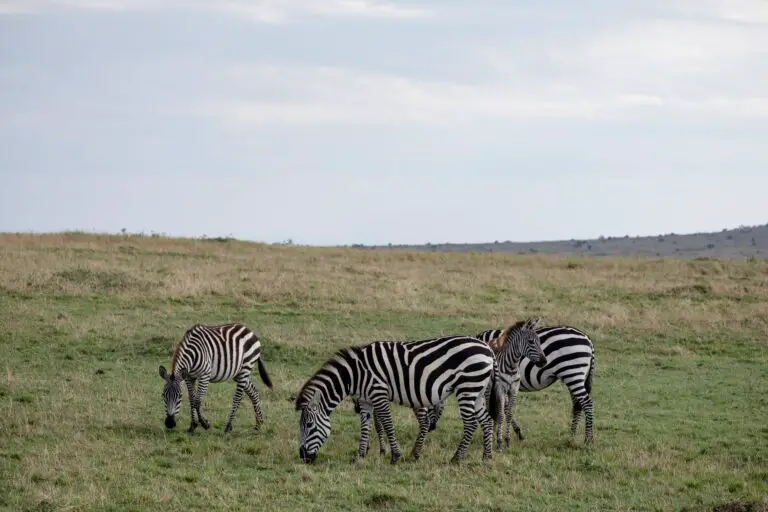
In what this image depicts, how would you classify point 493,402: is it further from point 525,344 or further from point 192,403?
point 192,403

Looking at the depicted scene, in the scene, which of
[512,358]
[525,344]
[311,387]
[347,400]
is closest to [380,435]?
[311,387]

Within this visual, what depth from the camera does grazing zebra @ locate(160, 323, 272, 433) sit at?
502 inches

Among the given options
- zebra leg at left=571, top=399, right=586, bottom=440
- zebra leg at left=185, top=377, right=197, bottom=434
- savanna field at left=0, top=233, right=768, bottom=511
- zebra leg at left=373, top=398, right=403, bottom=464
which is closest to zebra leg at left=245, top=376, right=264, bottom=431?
savanna field at left=0, top=233, right=768, bottom=511

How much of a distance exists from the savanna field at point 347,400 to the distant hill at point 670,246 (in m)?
43.4

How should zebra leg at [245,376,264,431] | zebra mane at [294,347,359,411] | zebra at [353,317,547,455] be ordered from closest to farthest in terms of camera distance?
zebra mane at [294,347,359,411] < zebra at [353,317,547,455] < zebra leg at [245,376,264,431]

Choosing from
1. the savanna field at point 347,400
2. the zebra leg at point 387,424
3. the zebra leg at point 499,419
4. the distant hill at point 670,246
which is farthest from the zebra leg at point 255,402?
the distant hill at point 670,246

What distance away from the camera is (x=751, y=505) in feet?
29.6

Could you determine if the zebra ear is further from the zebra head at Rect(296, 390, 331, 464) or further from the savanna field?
the zebra head at Rect(296, 390, 331, 464)

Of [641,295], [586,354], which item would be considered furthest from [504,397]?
[641,295]

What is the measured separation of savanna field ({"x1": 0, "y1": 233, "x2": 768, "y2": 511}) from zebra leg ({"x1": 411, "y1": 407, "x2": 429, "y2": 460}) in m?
0.23

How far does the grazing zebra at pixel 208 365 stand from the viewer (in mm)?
12742

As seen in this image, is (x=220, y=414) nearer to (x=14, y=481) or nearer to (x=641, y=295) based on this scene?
(x=14, y=481)

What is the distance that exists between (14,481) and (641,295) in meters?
23.2

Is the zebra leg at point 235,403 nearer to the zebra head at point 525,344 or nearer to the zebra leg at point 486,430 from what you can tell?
the zebra leg at point 486,430
